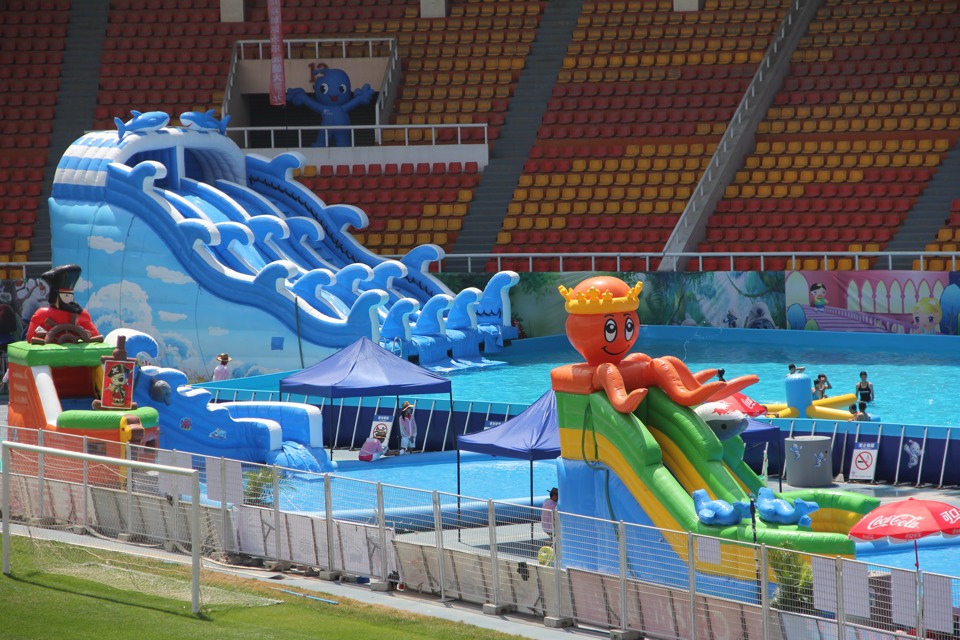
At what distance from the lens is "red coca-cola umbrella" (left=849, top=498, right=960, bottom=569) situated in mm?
12250

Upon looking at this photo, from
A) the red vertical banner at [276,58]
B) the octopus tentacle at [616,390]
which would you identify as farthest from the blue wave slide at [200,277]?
the octopus tentacle at [616,390]

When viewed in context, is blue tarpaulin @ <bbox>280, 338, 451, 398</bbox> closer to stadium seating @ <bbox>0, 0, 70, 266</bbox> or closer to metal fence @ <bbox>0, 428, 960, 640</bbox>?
metal fence @ <bbox>0, 428, 960, 640</bbox>

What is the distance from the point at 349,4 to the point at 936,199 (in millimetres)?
16703

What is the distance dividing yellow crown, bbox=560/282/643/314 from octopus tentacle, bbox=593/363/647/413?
0.65 metres

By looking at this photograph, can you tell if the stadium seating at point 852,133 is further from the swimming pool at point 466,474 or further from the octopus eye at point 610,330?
the octopus eye at point 610,330

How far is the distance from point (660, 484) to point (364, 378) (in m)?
8.01

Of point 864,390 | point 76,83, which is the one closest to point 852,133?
point 864,390

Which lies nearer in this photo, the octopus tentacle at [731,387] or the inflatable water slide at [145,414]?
the octopus tentacle at [731,387]

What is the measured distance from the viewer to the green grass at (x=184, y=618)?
13.2 meters

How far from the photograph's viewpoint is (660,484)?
562 inches

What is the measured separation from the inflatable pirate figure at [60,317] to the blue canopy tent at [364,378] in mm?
3226

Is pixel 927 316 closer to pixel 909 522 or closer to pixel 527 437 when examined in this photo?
pixel 527 437

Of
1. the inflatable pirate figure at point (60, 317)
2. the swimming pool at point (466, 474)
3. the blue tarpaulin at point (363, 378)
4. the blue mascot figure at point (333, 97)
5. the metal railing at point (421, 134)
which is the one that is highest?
the blue mascot figure at point (333, 97)

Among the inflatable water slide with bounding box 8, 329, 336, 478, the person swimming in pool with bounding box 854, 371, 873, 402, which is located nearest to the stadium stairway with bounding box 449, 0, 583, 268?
the person swimming in pool with bounding box 854, 371, 873, 402
